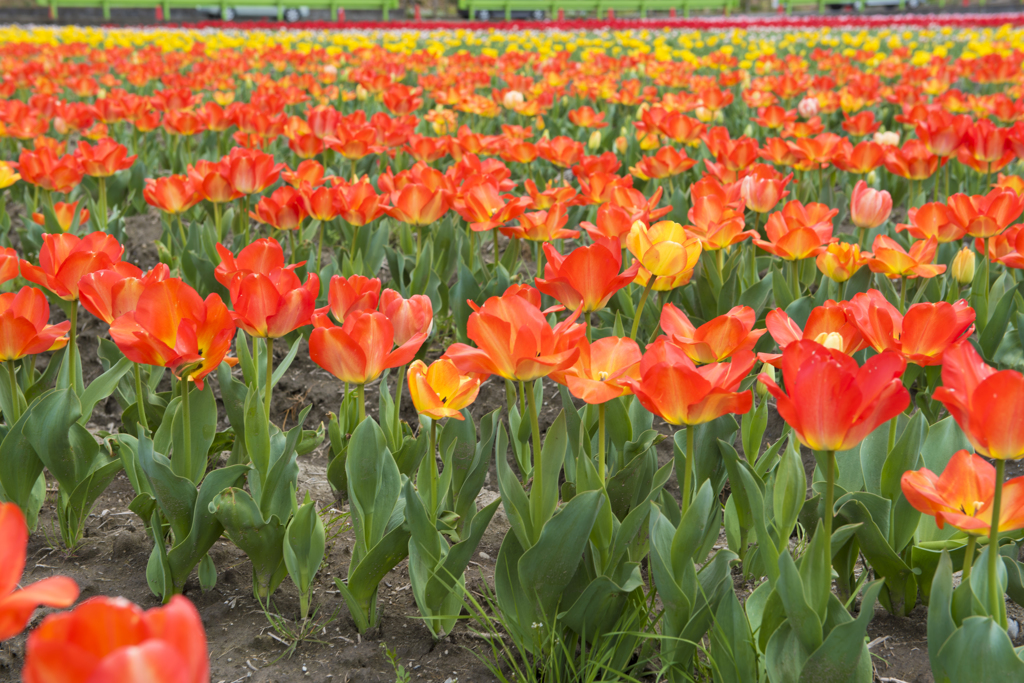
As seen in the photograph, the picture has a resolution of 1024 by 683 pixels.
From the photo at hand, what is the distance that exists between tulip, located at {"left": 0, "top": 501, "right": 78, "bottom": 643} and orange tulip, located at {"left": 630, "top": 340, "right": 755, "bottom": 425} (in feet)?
2.31

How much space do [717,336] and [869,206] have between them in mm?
1378

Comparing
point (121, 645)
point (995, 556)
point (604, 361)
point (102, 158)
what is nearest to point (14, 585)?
point (121, 645)

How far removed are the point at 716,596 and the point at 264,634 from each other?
838mm

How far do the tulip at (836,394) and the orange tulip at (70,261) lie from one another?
1271 millimetres

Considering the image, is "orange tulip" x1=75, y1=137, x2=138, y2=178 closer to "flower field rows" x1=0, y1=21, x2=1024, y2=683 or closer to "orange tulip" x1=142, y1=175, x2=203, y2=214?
"flower field rows" x1=0, y1=21, x2=1024, y2=683

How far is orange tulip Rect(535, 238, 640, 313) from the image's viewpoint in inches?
62.1

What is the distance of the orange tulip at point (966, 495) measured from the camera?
1068mm

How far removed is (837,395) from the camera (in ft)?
3.21

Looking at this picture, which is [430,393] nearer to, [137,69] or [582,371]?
[582,371]

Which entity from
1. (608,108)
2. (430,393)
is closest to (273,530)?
(430,393)

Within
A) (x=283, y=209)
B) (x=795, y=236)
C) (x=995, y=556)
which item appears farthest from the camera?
(x=283, y=209)

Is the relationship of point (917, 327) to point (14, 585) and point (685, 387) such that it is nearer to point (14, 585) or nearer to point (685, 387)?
point (685, 387)

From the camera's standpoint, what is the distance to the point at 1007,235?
2119 millimetres

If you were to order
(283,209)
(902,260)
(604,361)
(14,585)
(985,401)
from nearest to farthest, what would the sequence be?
(14,585) < (985,401) < (604,361) < (902,260) < (283,209)
